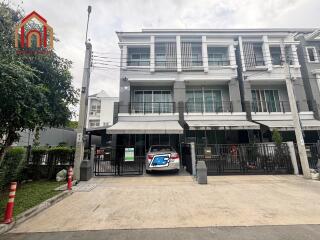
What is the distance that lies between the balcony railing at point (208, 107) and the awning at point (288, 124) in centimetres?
310

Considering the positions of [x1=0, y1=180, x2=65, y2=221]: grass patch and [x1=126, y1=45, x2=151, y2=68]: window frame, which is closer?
[x1=0, y1=180, x2=65, y2=221]: grass patch

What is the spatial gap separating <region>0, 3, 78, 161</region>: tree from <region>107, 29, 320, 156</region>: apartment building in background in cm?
589

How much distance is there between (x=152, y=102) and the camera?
1479cm

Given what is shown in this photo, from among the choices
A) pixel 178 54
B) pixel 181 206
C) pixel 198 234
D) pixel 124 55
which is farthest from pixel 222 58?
pixel 198 234

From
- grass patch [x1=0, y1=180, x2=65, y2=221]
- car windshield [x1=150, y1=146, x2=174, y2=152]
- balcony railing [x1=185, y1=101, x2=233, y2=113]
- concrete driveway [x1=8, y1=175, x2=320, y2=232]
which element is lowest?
concrete driveway [x1=8, y1=175, x2=320, y2=232]

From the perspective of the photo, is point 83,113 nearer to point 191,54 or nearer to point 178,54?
point 178,54

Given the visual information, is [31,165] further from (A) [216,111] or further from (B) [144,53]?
(A) [216,111]

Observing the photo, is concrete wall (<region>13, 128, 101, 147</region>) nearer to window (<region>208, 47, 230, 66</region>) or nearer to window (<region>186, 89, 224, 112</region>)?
window (<region>186, 89, 224, 112</region>)

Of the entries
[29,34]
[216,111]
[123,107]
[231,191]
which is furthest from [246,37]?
[29,34]

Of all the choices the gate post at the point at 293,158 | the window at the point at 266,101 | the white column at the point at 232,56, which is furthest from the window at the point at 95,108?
the gate post at the point at 293,158

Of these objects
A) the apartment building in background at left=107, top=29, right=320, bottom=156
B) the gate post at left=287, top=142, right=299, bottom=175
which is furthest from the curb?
the gate post at left=287, top=142, right=299, bottom=175

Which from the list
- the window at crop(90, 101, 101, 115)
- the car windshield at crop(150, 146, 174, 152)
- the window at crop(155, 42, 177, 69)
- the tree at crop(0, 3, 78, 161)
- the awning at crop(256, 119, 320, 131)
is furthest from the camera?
the window at crop(90, 101, 101, 115)

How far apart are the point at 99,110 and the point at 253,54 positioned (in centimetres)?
2779

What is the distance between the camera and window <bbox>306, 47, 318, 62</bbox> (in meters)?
15.3
